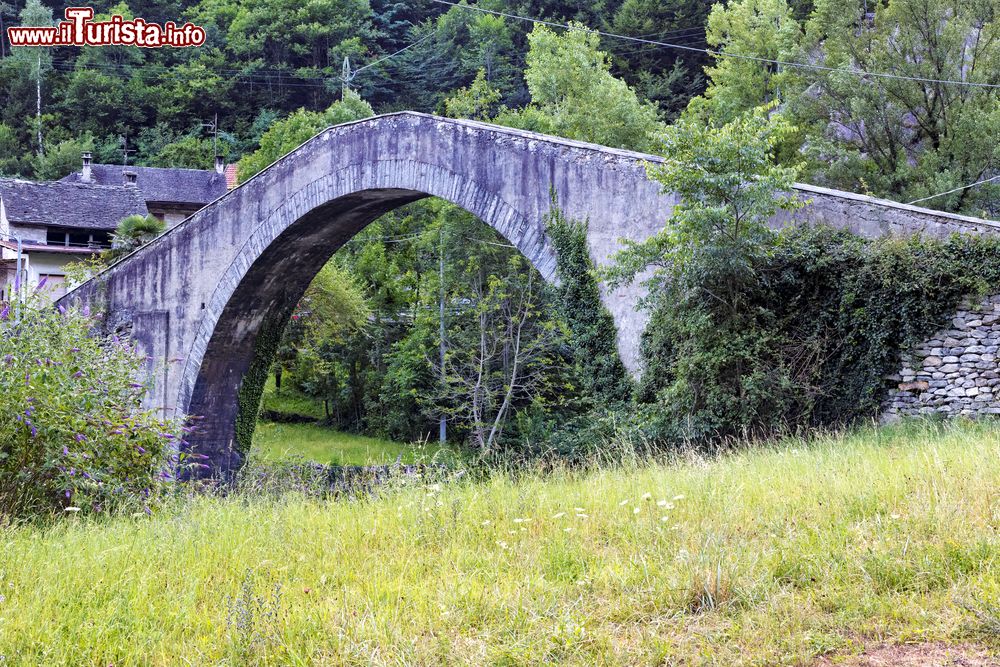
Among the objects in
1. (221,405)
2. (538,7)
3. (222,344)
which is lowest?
(221,405)

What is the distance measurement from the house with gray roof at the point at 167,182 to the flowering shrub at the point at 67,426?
2995 centimetres

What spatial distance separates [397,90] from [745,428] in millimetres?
34912

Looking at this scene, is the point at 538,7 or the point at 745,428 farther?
the point at 538,7

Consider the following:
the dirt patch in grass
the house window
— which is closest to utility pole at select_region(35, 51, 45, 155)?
the house window

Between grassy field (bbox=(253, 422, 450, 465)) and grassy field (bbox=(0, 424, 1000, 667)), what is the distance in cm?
1881

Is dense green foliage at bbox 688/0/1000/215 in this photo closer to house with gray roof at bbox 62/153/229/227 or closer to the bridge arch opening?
the bridge arch opening

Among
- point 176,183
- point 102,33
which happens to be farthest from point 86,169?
point 102,33

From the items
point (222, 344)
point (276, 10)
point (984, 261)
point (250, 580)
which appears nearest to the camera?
point (250, 580)

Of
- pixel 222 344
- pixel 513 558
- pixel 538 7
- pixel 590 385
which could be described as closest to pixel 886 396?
pixel 590 385

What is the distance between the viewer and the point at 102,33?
1662 inches

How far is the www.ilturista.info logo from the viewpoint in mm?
41031

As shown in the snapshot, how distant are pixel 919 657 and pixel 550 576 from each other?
1520mm

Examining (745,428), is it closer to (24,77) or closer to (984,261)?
(984,261)

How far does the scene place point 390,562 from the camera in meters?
4.28
